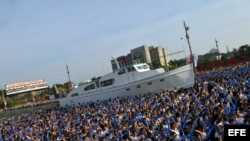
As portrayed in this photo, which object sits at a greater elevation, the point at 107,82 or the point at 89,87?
the point at 107,82

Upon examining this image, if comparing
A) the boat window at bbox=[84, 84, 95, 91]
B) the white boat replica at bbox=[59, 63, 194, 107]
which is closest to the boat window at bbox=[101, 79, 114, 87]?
the white boat replica at bbox=[59, 63, 194, 107]

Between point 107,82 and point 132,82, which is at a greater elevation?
point 107,82

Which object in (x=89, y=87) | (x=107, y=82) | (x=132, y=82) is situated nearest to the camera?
(x=132, y=82)

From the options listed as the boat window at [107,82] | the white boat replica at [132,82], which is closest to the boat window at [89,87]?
the white boat replica at [132,82]

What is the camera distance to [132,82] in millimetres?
29953

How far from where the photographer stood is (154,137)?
33.1ft

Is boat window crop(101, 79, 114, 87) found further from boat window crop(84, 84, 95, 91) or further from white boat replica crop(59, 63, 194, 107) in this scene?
A: boat window crop(84, 84, 95, 91)

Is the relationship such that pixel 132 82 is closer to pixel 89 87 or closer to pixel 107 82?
pixel 107 82

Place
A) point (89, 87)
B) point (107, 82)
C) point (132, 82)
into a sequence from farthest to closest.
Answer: point (89, 87) < point (107, 82) < point (132, 82)

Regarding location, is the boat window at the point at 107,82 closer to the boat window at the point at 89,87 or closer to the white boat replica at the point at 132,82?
the white boat replica at the point at 132,82

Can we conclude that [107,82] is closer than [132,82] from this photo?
No

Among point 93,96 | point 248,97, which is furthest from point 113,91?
point 248,97

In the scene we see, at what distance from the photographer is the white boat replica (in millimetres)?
28987

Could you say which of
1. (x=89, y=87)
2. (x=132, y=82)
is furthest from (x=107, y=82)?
(x=132, y=82)
